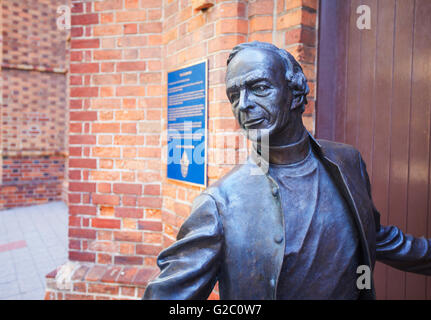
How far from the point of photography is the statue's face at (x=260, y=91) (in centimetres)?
102

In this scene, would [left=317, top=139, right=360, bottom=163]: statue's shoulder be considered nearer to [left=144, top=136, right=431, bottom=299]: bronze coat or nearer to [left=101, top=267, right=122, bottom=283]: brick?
[left=144, top=136, right=431, bottom=299]: bronze coat

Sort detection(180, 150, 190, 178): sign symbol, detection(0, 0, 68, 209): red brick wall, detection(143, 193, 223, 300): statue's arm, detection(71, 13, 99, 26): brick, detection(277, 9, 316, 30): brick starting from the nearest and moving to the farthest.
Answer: detection(143, 193, 223, 300): statue's arm
detection(277, 9, 316, 30): brick
detection(180, 150, 190, 178): sign symbol
detection(71, 13, 99, 26): brick
detection(0, 0, 68, 209): red brick wall

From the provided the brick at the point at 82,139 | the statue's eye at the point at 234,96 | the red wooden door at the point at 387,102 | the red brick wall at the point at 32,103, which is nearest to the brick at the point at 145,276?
the brick at the point at 82,139

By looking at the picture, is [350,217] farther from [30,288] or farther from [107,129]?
[30,288]

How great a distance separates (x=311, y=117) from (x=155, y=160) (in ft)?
4.60

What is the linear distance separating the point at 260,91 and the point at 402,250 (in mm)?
849

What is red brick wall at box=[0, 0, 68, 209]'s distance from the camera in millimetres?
8664

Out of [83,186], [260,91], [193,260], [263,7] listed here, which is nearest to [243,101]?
[260,91]

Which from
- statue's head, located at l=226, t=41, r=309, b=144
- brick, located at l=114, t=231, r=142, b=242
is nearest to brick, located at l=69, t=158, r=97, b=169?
brick, located at l=114, t=231, r=142, b=242

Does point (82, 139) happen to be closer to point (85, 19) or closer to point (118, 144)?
point (118, 144)

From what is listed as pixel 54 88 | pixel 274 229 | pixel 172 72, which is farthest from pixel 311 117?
pixel 54 88

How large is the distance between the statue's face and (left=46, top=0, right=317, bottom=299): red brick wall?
5.76ft

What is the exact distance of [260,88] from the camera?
3.39 feet
